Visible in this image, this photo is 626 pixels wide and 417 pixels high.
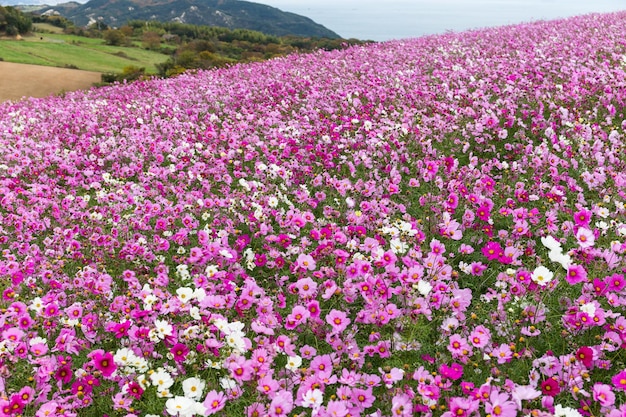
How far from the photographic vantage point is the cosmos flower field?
2988mm

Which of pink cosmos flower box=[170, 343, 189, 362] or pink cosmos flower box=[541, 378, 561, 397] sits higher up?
pink cosmos flower box=[541, 378, 561, 397]

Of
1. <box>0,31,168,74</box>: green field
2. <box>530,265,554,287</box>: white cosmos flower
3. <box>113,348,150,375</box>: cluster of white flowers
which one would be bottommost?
<box>113,348,150,375</box>: cluster of white flowers

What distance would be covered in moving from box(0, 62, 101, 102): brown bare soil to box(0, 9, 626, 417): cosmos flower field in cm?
1990

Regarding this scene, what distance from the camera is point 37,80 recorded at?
2952 cm

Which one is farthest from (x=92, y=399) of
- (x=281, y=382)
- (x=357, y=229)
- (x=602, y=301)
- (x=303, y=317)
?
(x=602, y=301)

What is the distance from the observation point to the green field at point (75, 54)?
129 feet

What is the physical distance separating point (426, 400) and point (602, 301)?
1779 millimetres

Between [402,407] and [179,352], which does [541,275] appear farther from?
[179,352]

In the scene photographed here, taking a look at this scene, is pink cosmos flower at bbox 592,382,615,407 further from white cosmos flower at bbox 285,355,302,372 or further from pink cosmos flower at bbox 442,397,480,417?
white cosmos flower at bbox 285,355,302,372

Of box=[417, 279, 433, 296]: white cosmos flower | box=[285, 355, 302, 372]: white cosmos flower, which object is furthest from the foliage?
box=[417, 279, 433, 296]: white cosmos flower

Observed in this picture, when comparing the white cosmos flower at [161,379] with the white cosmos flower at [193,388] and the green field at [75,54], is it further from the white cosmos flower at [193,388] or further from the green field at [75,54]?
the green field at [75,54]

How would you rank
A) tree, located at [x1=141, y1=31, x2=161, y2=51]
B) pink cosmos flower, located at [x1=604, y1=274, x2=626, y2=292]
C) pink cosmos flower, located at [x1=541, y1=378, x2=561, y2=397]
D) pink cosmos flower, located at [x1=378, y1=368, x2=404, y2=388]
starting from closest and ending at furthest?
1. pink cosmos flower, located at [x1=541, y1=378, x2=561, y2=397]
2. pink cosmos flower, located at [x1=378, y1=368, x2=404, y2=388]
3. pink cosmos flower, located at [x1=604, y1=274, x2=626, y2=292]
4. tree, located at [x1=141, y1=31, x2=161, y2=51]

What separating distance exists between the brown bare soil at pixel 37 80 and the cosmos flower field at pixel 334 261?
1990 cm

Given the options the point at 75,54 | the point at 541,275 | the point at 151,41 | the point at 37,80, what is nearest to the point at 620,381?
the point at 541,275
